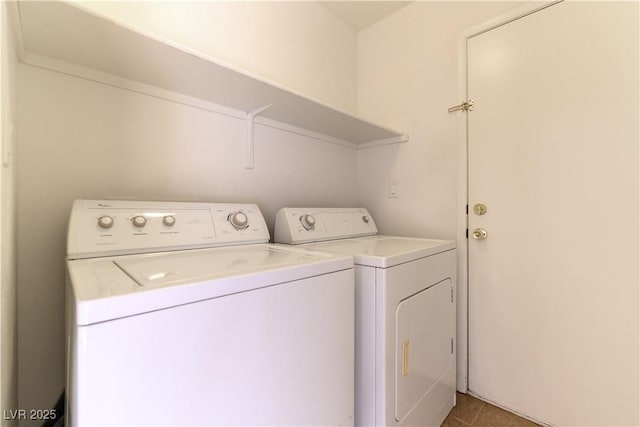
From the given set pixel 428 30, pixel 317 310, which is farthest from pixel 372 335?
pixel 428 30

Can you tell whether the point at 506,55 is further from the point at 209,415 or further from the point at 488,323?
the point at 209,415

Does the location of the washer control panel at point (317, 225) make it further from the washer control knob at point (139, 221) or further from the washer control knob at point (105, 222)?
the washer control knob at point (105, 222)

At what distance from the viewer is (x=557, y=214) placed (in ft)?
4.56

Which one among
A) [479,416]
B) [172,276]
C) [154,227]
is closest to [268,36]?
[154,227]

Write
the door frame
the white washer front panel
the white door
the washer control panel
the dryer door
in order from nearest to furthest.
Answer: the white washer front panel → the dryer door → the white door → the washer control panel → the door frame

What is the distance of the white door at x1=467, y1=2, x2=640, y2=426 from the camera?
1234mm

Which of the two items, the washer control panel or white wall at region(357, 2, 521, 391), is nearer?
the washer control panel

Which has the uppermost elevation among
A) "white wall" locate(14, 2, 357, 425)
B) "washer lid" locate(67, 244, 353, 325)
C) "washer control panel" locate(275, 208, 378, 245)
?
"white wall" locate(14, 2, 357, 425)

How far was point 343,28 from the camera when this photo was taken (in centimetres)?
217

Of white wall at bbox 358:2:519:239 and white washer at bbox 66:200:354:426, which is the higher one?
white wall at bbox 358:2:519:239

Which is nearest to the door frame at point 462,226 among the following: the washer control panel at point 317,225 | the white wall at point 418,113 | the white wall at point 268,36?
the white wall at point 418,113

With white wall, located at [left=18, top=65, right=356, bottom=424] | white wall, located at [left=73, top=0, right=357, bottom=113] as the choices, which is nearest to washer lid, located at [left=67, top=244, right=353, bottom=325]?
white wall, located at [left=18, top=65, right=356, bottom=424]

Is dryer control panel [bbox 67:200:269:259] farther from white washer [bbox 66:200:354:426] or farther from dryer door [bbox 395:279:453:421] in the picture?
dryer door [bbox 395:279:453:421]

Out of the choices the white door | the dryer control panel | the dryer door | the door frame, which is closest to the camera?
the dryer control panel
